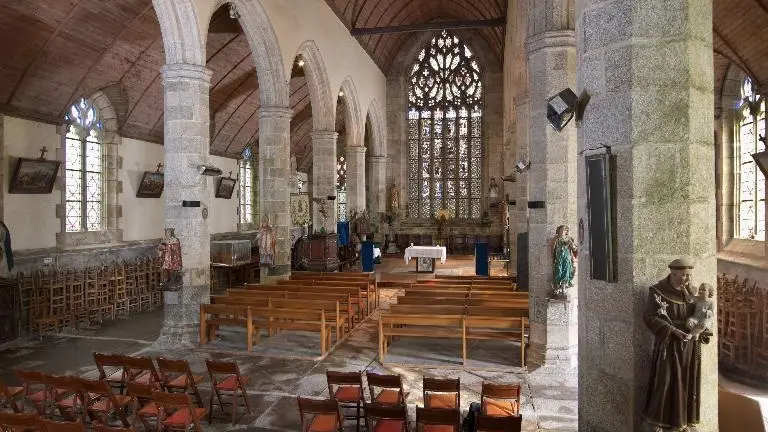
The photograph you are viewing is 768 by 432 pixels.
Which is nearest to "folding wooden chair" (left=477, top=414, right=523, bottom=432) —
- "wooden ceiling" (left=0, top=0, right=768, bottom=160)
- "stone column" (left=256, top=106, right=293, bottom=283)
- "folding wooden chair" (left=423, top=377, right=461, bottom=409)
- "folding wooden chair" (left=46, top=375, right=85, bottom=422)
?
"folding wooden chair" (left=423, top=377, right=461, bottom=409)

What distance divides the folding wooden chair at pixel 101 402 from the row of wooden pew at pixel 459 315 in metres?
3.87

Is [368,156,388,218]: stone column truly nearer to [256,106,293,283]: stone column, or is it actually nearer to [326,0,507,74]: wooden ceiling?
[326,0,507,74]: wooden ceiling

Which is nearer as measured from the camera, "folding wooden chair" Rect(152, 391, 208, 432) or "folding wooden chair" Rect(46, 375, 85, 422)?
"folding wooden chair" Rect(152, 391, 208, 432)

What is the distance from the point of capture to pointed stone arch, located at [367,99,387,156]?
82.0 ft

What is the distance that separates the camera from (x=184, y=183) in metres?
9.87

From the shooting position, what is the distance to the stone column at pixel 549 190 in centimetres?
814

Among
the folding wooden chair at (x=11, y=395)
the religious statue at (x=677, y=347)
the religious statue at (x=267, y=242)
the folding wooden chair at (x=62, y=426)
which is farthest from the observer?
the religious statue at (x=267, y=242)

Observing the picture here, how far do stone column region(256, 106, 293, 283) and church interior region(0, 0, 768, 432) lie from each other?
53mm

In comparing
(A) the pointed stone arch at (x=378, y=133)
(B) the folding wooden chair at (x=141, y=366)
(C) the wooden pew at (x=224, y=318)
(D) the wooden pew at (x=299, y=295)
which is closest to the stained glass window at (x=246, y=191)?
(A) the pointed stone arch at (x=378, y=133)

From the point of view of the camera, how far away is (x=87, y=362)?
8914 mm

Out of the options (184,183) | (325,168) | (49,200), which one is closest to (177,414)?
(184,183)

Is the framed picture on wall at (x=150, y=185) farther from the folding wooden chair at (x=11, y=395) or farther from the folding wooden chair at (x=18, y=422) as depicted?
the folding wooden chair at (x=18, y=422)

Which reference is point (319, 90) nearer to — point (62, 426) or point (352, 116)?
point (352, 116)

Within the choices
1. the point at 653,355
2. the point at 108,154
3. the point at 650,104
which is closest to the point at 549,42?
the point at 650,104
